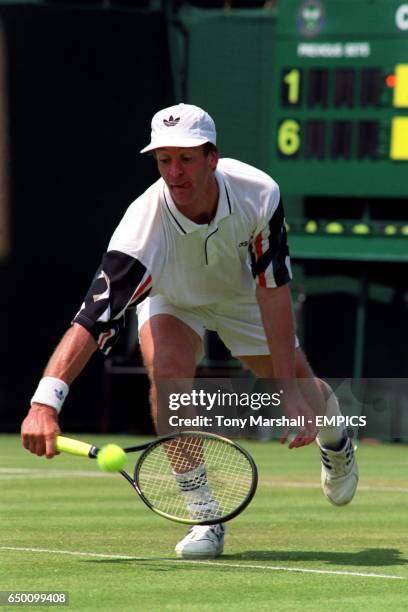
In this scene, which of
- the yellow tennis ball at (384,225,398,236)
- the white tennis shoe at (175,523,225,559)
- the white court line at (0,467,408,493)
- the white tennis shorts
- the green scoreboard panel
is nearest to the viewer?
the white tennis shoe at (175,523,225,559)

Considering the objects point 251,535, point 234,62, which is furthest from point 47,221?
point 251,535

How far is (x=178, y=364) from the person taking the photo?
7297mm

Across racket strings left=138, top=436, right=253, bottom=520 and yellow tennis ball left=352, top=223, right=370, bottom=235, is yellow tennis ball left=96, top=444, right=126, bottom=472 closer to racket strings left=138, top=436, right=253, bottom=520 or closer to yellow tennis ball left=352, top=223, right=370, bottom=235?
racket strings left=138, top=436, right=253, bottom=520

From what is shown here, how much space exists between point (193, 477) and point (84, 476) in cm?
600

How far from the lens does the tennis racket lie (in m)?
6.44

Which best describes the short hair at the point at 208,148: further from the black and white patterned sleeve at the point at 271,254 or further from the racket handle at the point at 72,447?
the racket handle at the point at 72,447

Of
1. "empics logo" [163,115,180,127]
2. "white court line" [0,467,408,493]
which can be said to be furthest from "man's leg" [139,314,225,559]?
"white court line" [0,467,408,493]

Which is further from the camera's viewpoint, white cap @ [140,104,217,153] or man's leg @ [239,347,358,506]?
man's leg @ [239,347,358,506]

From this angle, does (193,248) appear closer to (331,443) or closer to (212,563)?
(331,443)

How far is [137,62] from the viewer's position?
71.2 feet

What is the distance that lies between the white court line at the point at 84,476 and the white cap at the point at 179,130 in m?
5.60

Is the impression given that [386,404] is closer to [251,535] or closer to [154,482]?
[251,535]

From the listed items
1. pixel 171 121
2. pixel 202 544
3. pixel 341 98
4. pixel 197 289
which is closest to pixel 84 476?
pixel 197 289

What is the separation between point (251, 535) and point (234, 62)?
1470cm
